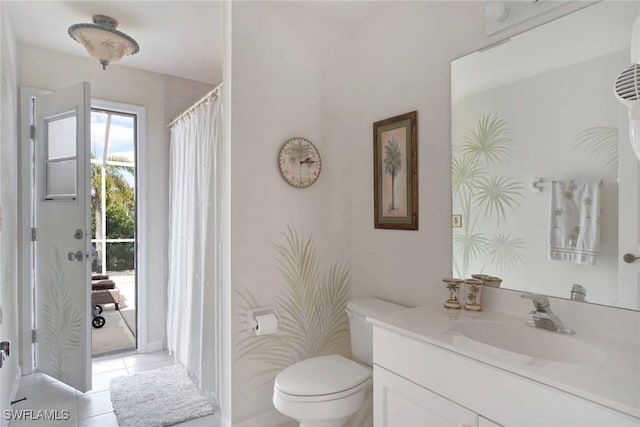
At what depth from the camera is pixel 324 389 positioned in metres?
1.62

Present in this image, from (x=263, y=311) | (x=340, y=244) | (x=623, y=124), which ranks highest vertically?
(x=623, y=124)

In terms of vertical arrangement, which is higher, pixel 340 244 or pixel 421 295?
pixel 340 244

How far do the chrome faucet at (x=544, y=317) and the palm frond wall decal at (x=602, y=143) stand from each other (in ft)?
1.77

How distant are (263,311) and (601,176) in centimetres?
173

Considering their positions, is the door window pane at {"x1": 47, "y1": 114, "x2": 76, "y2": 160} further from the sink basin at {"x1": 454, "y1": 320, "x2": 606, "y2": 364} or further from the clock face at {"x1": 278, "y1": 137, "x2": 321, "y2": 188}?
the sink basin at {"x1": 454, "y1": 320, "x2": 606, "y2": 364}

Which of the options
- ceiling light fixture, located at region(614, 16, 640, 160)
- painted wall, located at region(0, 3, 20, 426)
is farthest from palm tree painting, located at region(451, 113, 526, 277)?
painted wall, located at region(0, 3, 20, 426)

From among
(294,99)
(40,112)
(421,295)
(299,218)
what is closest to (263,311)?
(299,218)

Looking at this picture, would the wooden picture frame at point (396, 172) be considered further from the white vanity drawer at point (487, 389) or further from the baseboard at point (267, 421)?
the baseboard at point (267, 421)

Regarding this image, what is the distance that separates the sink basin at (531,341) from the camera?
1.19m

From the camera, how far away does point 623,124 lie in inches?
48.2

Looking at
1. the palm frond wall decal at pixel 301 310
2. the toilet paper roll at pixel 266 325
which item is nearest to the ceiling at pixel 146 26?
the palm frond wall decal at pixel 301 310

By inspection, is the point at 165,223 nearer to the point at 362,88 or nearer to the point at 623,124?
the point at 362,88

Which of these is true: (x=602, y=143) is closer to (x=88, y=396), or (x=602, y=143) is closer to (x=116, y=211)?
(x=88, y=396)

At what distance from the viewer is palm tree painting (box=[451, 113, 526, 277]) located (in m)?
1.58
